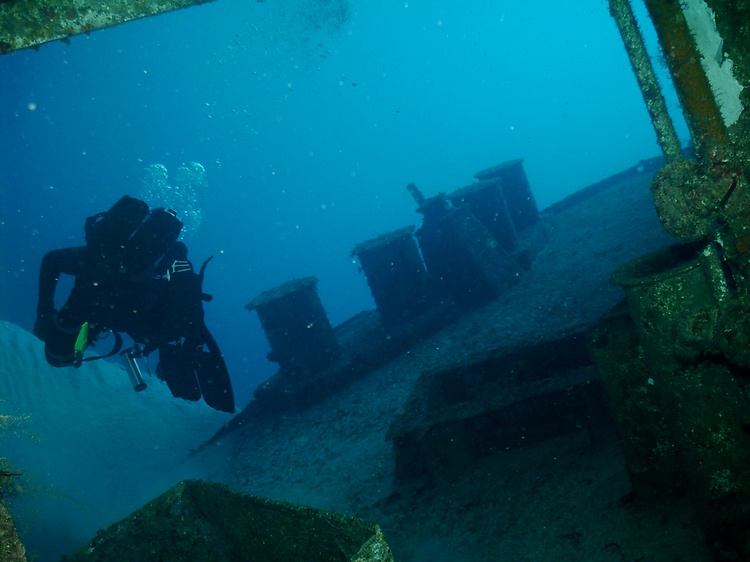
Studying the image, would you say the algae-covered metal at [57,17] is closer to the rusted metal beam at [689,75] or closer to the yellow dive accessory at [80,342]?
the rusted metal beam at [689,75]

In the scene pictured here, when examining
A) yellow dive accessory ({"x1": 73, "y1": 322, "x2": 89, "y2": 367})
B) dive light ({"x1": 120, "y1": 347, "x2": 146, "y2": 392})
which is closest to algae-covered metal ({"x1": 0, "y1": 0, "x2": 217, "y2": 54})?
yellow dive accessory ({"x1": 73, "y1": 322, "x2": 89, "y2": 367})

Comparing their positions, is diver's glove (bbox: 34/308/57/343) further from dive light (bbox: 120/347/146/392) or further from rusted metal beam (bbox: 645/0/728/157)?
rusted metal beam (bbox: 645/0/728/157)

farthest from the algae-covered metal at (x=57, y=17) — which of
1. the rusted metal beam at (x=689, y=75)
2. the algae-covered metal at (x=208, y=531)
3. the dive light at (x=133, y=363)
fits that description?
the dive light at (x=133, y=363)

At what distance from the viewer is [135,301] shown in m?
5.50

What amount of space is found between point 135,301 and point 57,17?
399 cm

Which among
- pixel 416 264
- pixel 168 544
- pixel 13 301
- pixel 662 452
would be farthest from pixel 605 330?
pixel 13 301

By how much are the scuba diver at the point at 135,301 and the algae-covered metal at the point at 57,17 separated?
370 cm

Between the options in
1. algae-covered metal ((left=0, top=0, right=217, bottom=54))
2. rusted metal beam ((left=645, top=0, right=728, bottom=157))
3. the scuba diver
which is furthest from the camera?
the scuba diver

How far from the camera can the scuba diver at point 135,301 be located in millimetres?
5215

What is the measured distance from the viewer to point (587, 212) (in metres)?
14.3

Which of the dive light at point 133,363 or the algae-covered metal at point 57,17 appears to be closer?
the algae-covered metal at point 57,17

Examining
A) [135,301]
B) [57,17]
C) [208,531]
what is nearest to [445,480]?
[208,531]

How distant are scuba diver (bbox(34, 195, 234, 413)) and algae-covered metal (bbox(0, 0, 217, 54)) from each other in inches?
146

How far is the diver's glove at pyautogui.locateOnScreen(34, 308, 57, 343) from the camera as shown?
200 inches
